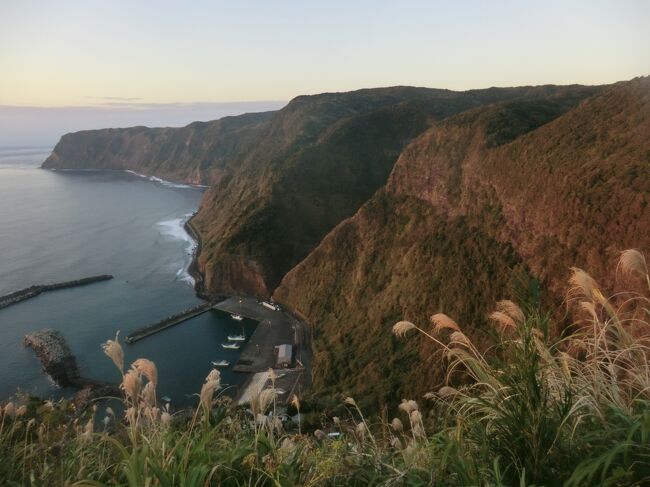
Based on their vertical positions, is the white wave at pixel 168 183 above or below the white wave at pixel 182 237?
above

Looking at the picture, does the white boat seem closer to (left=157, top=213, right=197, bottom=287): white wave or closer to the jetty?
the jetty

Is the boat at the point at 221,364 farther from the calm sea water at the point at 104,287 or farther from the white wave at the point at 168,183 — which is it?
the white wave at the point at 168,183

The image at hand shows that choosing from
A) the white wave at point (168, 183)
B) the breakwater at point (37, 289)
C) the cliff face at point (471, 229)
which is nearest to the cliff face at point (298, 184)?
the cliff face at point (471, 229)

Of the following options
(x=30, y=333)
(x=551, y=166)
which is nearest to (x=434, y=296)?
(x=551, y=166)

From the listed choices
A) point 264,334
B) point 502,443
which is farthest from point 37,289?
point 502,443

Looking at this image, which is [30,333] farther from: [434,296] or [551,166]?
[551,166]

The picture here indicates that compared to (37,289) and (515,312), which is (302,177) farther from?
(515,312)

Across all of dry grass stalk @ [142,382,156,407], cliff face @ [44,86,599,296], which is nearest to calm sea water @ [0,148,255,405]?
dry grass stalk @ [142,382,156,407]
